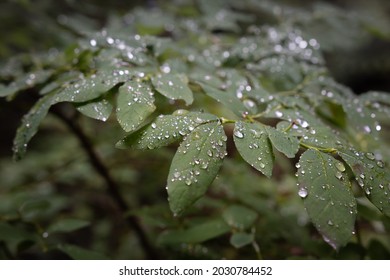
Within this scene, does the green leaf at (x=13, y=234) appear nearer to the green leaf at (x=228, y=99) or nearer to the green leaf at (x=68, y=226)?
the green leaf at (x=68, y=226)

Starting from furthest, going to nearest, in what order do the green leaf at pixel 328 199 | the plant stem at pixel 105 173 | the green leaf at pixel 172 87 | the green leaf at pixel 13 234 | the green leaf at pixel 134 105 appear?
the plant stem at pixel 105 173
the green leaf at pixel 13 234
the green leaf at pixel 172 87
the green leaf at pixel 134 105
the green leaf at pixel 328 199

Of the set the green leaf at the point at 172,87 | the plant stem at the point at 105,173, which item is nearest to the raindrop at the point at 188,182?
the green leaf at the point at 172,87

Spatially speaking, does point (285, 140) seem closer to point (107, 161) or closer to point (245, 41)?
point (245, 41)

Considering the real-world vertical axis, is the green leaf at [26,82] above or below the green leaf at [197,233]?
above

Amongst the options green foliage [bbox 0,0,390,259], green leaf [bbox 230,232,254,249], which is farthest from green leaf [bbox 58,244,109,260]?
green leaf [bbox 230,232,254,249]

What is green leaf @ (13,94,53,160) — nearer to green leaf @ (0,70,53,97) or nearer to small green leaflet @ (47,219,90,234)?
green leaf @ (0,70,53,97)

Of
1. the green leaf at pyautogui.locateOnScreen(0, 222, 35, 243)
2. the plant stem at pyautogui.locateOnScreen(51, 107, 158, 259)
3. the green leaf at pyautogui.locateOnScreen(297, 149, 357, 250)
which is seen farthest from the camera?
the plant stem at pyautogui.locateOnScreen(51, 107, 158, 259)

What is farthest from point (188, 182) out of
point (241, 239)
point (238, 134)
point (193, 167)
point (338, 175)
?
point (241, 239)
